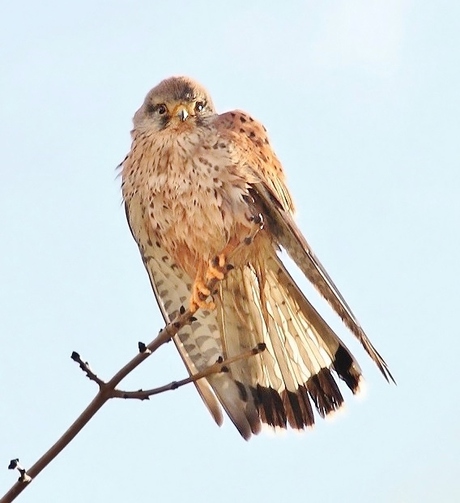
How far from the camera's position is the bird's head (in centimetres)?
472

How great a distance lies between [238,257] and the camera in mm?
4391

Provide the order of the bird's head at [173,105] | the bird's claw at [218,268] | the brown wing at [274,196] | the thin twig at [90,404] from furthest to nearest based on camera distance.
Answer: the bird's head at [173,105]
the brown wing at [274,196]
the bird's claw at [218,268]
the thin twig at [90,404]

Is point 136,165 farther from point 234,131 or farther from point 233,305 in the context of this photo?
point 233,305

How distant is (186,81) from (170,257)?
88 centimetres

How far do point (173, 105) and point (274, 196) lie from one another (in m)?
0.74

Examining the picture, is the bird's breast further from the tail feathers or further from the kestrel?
the tail feathers

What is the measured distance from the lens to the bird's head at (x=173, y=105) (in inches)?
186

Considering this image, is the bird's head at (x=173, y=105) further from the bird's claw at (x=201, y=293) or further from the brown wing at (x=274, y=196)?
the bird's claw at (x=201, y=293)

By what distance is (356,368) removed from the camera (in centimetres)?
420

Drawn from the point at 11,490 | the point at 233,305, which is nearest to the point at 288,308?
the point at 233,305

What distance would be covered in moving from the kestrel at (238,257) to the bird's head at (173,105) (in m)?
0.02

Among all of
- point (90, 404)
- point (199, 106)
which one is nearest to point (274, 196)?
point (199, 106)

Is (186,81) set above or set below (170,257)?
above

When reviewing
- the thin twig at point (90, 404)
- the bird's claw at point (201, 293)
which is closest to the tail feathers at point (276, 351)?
the bird's claw at point (201, 293)
